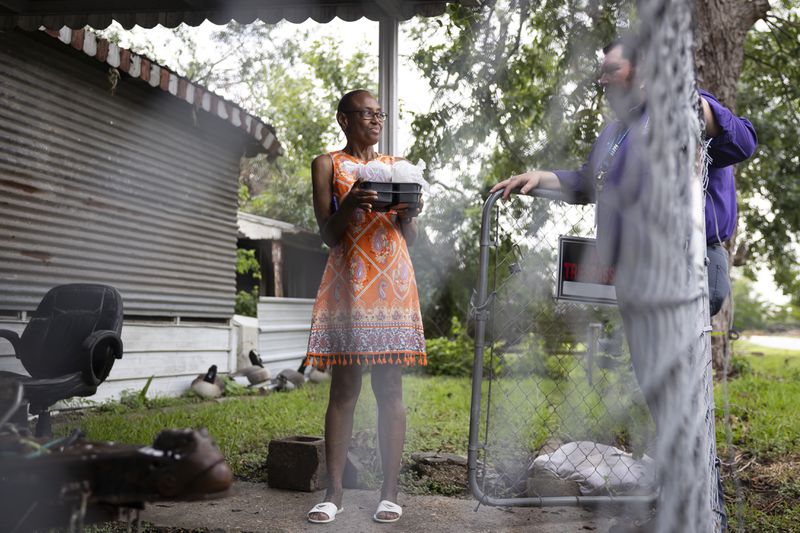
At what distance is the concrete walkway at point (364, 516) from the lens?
9.52 ft

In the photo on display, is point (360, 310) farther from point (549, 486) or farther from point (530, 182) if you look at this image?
point (549, 486)

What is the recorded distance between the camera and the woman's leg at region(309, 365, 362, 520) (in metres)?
2.96

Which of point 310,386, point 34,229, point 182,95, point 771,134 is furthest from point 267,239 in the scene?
point 771,134

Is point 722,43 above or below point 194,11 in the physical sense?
above

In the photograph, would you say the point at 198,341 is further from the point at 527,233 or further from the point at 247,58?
the point at 527,233

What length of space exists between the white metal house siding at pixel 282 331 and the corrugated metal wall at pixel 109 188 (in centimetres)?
135

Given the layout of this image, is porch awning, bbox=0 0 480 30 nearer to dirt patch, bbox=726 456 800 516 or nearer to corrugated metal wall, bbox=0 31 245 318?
corrugated metal wall, bbox=0 31 245 318

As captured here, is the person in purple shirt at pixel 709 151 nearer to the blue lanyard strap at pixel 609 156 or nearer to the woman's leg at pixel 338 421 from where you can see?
the blue lanyard strap at pixel 609 156

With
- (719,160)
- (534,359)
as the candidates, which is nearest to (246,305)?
(534,359)

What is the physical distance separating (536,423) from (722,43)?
4837 mm

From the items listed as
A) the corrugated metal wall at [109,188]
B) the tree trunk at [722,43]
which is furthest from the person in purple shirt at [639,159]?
the tree trunk at [722,43]

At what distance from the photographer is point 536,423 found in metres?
5.23

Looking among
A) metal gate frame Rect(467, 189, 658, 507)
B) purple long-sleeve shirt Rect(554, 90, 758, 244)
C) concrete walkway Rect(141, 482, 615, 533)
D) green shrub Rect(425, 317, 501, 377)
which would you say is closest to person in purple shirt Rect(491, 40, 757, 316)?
purple long-sleeve shirt Rect(554, 90, 758, 244)

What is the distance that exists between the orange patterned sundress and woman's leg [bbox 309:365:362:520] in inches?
3.0
